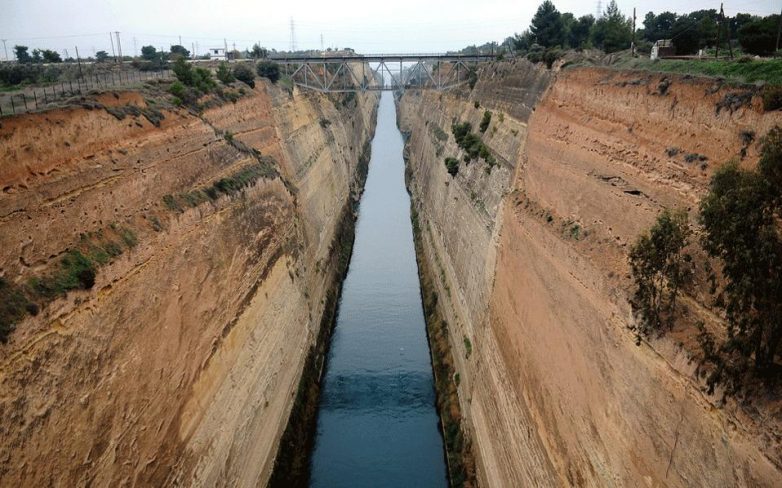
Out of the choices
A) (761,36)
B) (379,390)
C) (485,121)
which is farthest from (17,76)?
(761,36)

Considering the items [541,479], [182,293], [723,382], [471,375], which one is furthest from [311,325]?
[723,382]

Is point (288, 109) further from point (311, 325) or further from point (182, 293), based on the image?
Answer: point (182, 293)

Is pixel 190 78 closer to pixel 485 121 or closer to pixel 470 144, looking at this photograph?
pixel 470 144

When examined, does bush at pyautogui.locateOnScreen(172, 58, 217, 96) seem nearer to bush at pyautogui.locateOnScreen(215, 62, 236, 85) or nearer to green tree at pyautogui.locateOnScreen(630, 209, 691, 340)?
bush at pyautogui.locateOnScreen(215, 62, 236, 85)

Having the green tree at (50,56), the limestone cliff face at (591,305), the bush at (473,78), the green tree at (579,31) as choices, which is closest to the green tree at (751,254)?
the limestone cliff face at (591,305)

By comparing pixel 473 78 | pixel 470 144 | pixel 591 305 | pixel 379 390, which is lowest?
pixel 379 390

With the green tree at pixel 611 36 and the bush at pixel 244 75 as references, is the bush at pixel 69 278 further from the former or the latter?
the green tree at pixel 611 36

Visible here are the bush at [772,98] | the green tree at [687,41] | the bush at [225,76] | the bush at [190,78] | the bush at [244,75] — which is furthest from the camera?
the bush at [244,75]
